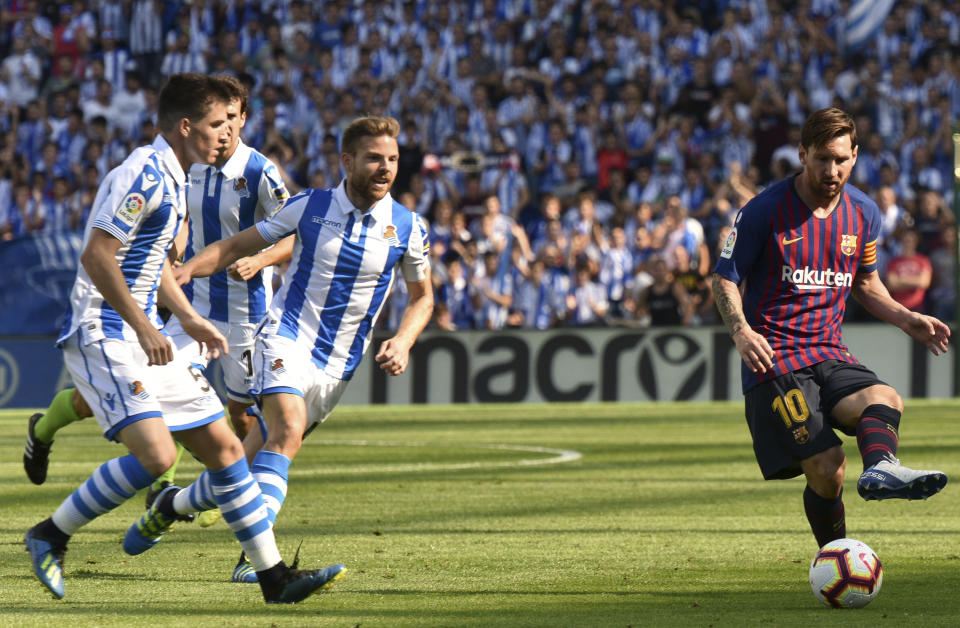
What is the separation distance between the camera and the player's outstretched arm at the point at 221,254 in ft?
21.2

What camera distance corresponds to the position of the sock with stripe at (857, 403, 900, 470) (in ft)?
18.4

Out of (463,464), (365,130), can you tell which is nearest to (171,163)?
(365,130)

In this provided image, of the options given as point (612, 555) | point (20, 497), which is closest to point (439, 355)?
point (20, 497)

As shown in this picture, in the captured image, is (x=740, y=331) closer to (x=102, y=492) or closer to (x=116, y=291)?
(x=116, y=291)

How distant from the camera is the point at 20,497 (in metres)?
9.59

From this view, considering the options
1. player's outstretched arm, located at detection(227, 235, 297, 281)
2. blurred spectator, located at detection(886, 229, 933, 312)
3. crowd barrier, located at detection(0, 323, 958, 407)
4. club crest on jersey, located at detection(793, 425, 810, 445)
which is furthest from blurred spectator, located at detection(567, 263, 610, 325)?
club crest on jersey, located at detection(793, 425, 810, 445)

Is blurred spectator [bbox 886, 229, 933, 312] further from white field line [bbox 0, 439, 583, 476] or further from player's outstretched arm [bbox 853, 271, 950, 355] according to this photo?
player's outstretched arm [bbox 853, 271, 950, 355]

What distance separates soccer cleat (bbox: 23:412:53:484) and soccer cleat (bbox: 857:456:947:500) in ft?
16.0

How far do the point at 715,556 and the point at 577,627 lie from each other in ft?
6.71

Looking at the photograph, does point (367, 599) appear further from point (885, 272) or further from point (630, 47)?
point (630, 47)

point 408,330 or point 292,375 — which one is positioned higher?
point 408,330

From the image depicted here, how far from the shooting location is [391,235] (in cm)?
680

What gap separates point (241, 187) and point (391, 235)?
1217 millimetres

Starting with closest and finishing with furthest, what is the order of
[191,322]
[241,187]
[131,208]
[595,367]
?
[191,322] → [131,208] → [241,187] → [595,367]
